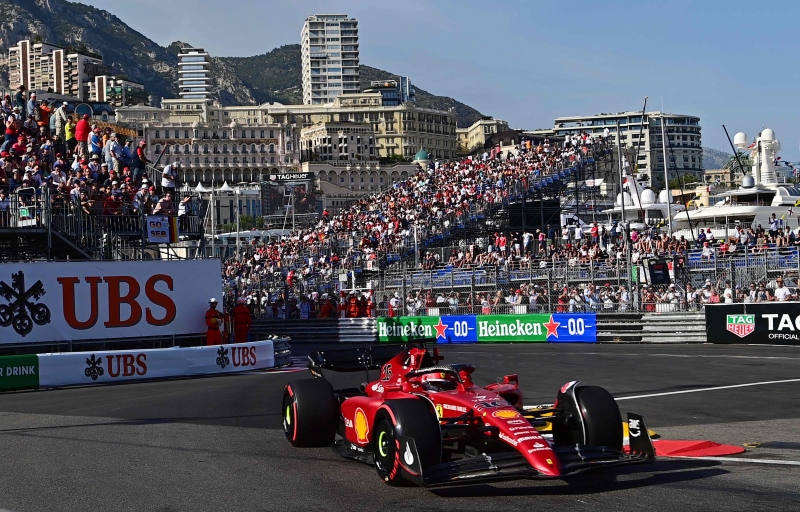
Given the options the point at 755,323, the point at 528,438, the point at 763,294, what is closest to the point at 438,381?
the point at 528,438

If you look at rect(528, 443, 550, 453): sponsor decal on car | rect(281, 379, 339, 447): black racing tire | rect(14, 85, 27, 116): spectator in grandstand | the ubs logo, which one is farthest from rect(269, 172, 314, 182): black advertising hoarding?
rect(528, 443, 550, 453): sponsor decal on car

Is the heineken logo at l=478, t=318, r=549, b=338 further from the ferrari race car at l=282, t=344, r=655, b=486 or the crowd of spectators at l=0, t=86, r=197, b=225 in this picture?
the ferrari race car at l=282, t=344, r=655, b=486

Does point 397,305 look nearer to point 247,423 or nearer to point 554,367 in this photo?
point 554,367

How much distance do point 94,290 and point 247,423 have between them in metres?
13.8

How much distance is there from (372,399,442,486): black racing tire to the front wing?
10 centimetres

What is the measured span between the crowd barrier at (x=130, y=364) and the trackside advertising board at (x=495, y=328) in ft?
22.2

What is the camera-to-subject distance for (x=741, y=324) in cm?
2747

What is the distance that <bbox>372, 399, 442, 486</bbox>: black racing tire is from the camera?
8.68 metres

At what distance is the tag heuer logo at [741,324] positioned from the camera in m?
27.2

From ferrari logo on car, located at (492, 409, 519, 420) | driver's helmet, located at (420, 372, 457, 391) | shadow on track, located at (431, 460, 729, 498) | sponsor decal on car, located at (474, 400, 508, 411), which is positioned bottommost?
shadow on track, located at (431, 460, 729, 498)

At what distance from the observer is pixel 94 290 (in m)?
26.1

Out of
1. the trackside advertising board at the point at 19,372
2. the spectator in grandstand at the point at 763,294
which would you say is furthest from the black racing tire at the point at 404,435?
the spectator in grandstand at the point at 763,294

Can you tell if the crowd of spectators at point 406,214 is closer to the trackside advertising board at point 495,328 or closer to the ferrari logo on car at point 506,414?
the trackside advertising board at point 495,328

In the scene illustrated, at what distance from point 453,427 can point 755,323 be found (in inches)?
788
